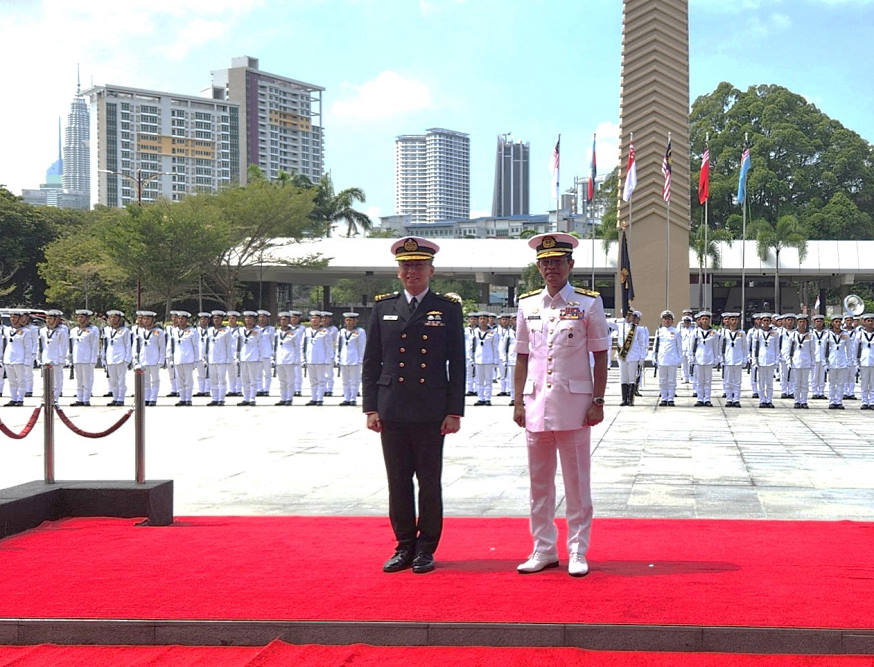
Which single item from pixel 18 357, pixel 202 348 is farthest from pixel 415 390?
pixel 18 357

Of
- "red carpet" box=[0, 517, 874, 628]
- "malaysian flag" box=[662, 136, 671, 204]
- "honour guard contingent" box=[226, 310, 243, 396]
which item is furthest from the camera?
"malaysian flag" box=[662, 136, 671, 204]

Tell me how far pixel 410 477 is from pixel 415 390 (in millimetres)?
508

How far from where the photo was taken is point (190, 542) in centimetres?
619

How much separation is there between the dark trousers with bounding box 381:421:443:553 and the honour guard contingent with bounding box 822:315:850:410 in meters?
15.0

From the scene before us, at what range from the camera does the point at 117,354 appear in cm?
1923

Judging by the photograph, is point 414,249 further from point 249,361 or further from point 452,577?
point 249,361

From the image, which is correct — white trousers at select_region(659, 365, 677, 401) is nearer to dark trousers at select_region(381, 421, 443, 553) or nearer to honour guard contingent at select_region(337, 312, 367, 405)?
honour guard contingent at select_region(337, 312, 367, 405)

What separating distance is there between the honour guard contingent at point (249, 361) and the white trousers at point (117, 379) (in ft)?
7.51

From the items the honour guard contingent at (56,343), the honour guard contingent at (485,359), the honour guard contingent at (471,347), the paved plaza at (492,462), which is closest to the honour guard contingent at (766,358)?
the paved plaza at (492,462)

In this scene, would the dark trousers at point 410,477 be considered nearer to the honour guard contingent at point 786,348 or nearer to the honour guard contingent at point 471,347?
the honour guard contingent at point 471,347

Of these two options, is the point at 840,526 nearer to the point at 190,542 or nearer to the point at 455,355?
the point at 455,355

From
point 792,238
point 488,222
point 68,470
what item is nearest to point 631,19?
point 792,238

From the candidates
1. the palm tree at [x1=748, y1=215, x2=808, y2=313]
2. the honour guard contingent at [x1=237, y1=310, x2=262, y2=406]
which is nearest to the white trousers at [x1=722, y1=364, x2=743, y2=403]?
the honour guard contingent at [x1=237, y1=310, x2=262, y2=406]

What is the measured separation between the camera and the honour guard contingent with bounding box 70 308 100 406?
19.3 m
